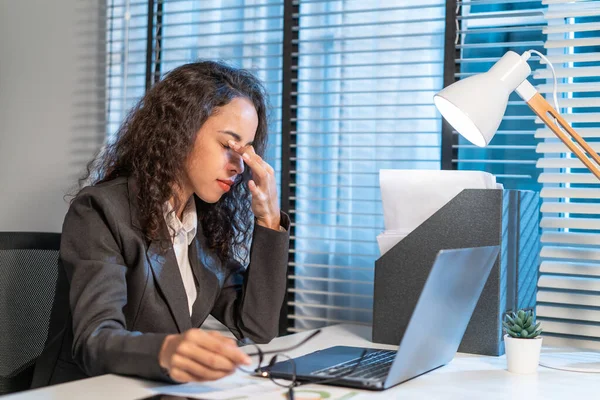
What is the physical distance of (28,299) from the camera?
1.67 m

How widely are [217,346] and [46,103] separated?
1.87 meters

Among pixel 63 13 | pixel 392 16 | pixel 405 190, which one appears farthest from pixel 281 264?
pixel 63 13

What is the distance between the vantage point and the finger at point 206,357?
1.04 meters

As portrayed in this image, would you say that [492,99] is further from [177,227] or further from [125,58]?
[125,58]

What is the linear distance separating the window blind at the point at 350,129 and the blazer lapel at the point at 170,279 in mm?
748

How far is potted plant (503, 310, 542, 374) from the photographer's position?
1385 mm

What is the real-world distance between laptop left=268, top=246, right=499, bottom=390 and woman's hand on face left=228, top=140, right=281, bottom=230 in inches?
15.0

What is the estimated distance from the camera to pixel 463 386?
49.8 inches

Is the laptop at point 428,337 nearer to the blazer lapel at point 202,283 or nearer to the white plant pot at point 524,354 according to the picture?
the white plant pot at point 524,354

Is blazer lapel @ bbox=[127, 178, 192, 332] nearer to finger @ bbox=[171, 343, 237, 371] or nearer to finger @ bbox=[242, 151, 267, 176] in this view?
finger @ bbox=[242, 151, 267, 176]

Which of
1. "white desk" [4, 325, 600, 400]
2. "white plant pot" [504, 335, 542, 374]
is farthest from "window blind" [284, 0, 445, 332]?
"white plant pot" [504, 335, 542, 374]

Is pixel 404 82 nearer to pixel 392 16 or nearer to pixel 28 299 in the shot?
pixel 392 16

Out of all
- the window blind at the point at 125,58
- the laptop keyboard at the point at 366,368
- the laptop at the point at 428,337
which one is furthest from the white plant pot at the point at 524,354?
the window blind at the point at 125,58

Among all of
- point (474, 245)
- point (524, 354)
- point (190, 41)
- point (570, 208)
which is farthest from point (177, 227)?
point (190, 41)
